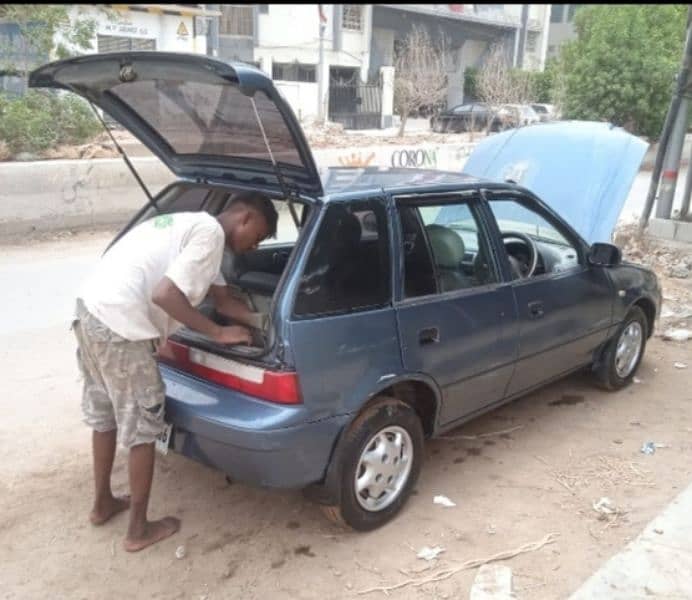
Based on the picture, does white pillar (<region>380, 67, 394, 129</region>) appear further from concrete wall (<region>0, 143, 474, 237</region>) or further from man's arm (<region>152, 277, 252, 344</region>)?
man's arm (<region>152, 277, 252, 344</region>)

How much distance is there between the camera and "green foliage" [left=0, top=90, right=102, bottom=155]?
1027 cm

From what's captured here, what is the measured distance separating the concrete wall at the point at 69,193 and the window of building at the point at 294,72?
2334 centimetres

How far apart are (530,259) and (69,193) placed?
6811 millimetres

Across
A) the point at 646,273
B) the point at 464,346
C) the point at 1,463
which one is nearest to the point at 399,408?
the point at 464,346

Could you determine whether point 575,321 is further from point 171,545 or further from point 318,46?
point 318,46

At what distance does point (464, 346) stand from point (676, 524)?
4.13ft

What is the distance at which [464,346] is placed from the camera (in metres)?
3.53

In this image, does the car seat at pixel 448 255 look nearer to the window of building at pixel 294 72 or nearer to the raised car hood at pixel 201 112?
the raised car hood at pixel 201 112

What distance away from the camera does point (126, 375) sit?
288cm

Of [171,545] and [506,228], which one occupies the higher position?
[506,228]

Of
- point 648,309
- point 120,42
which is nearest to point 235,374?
point 648,309

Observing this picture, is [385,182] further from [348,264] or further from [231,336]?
[231,336]

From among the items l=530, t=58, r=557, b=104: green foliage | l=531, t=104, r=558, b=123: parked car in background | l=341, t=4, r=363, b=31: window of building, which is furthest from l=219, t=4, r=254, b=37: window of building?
l=531, t=104, r=558, b=123: parked car in background

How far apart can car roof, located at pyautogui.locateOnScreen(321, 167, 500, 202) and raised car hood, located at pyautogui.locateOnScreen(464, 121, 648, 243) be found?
2473 millimetres
